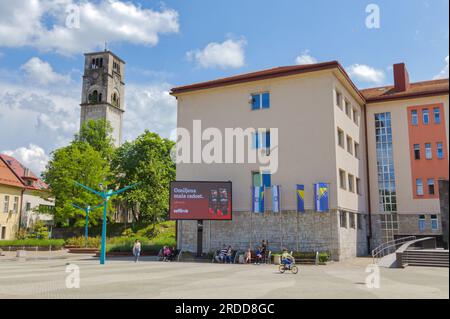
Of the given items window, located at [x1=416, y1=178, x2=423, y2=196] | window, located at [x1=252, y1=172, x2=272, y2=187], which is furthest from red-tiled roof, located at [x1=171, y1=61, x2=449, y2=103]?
window, located at [x1=252, y1=172, x2=272, y2=187]

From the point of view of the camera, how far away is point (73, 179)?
53781 millimetres

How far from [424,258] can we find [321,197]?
759 centimetres

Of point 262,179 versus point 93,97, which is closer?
point 262,179

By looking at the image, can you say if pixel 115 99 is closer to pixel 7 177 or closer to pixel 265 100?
pixel 7 177

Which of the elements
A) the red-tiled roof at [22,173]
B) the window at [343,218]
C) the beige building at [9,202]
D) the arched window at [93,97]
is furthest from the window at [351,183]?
the arched window at [93,97]

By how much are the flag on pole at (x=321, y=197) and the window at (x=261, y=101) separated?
26.2 ft

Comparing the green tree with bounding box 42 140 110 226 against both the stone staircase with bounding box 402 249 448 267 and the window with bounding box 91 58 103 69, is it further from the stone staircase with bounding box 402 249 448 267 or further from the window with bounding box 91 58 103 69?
the stone staircase with bounding box 402 249 448 267

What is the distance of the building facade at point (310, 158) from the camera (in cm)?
3127

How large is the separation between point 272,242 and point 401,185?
14088mm

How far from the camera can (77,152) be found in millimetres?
55156

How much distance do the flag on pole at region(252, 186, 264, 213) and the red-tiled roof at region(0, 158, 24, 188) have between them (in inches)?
1509

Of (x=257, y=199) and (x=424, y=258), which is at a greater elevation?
(x=257, y=199)

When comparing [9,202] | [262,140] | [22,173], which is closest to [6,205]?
[9,202]
